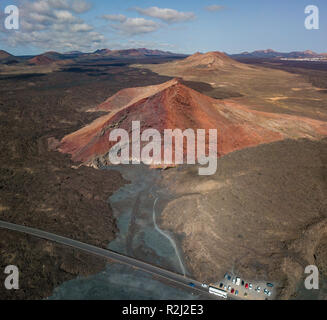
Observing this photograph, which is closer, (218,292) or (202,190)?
(218,292)

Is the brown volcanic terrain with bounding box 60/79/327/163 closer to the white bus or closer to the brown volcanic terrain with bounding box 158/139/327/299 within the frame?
the brown volcanic terrain with bounding box 158/139/327/299

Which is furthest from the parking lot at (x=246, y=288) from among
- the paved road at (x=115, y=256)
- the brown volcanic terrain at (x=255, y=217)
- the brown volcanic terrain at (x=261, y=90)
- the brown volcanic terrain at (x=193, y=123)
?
the brown volcanic terrain at (x=261, y=90)

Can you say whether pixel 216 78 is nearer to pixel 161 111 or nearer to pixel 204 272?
pixel 161 111

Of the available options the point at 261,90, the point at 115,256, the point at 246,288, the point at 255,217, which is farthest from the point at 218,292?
the point at 261,90

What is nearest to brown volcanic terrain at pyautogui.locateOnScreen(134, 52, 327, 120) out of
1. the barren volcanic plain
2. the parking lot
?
the barren volcanic plain

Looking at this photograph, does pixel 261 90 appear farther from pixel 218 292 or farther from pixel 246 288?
pixel 218 292
